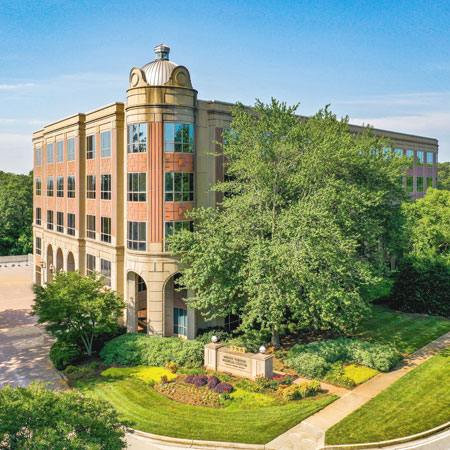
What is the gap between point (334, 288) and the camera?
26.3m

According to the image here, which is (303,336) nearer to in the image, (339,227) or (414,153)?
(339,227)

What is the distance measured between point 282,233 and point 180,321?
10.7m

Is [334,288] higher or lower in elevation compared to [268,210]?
lower

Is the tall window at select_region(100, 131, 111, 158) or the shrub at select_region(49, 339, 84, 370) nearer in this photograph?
the shrub at select_region(49, 339, 84, 370)

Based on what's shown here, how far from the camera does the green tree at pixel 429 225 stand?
40969mm

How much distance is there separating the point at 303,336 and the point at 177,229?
1172 centimetres

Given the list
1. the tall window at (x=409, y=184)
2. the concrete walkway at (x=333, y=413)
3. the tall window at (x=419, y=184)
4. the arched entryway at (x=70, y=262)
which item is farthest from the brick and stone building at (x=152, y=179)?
the tall window at (x=419, y=184)

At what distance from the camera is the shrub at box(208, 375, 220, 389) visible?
78.7ft

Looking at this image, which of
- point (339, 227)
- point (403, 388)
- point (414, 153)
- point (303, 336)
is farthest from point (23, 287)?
point (414, 153)

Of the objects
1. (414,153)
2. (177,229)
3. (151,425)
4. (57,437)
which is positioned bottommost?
(151,425)

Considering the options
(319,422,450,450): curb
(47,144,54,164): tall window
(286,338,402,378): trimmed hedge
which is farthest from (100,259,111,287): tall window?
(319,422,450,450): curb

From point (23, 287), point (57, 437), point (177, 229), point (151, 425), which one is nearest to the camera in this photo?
point (57, 437)

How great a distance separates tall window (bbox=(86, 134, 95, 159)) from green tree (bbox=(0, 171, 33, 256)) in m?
44.6

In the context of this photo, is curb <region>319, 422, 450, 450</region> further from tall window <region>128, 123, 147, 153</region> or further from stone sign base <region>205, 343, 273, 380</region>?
tall window <region>128, 123, 147, 153</region>
